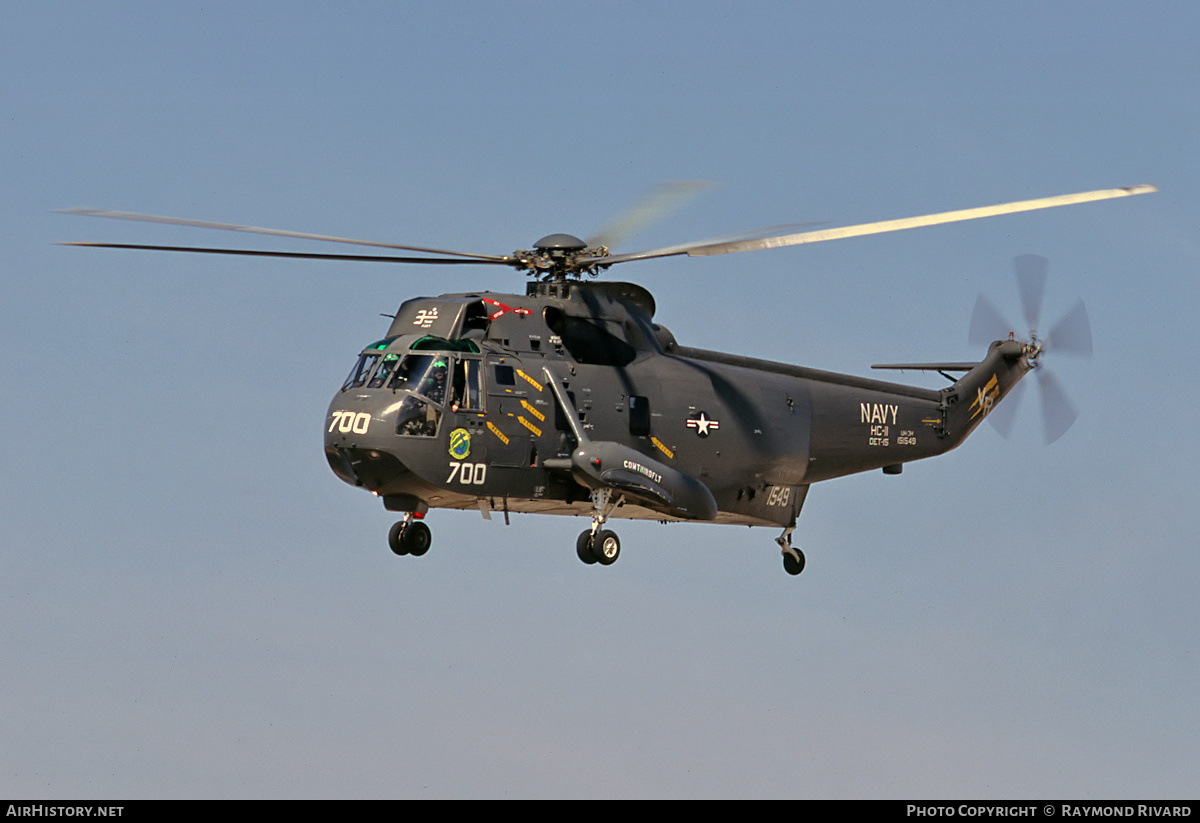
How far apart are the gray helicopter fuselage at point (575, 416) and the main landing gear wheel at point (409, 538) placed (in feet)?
2.84

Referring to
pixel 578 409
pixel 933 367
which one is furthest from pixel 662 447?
pixel 933 367

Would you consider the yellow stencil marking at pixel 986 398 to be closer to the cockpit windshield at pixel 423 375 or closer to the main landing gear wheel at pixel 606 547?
the main landing gear wheel at pixel 606 547

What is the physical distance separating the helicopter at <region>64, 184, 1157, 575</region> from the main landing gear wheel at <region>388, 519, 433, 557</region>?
0.03 metres

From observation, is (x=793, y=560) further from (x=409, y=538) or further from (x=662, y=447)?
(x=409, y=538)

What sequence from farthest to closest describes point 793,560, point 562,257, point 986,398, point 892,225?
point 986,398 → point 793,560 → point 562,257 → point 892,225

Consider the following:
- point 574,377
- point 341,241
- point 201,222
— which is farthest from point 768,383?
point 201,222

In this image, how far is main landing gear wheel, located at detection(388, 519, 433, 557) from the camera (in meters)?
29.8

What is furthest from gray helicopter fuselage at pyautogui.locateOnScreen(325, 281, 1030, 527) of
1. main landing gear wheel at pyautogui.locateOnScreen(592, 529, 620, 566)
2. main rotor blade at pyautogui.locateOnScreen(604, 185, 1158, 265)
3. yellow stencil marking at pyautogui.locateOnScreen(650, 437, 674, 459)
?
main rotor blade at pyautogui.locateOnScreen(604, 185, 1158, 265)

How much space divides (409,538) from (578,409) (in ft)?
12.5

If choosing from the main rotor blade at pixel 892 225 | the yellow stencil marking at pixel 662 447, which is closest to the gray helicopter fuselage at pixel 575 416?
the yellow stencil marking at pixel 662 447

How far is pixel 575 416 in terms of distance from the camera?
29.3 m

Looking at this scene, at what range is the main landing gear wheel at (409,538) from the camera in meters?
29.8

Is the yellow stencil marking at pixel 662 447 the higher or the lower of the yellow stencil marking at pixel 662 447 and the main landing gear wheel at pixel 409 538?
the higher

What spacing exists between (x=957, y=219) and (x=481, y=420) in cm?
866
